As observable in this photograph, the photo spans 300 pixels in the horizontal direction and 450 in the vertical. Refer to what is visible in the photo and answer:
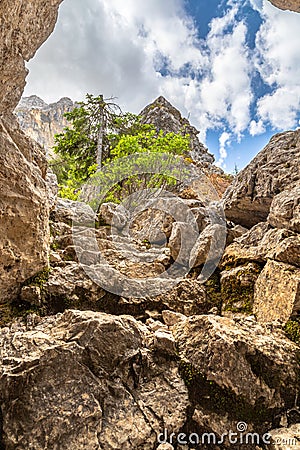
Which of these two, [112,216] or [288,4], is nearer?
[288,4]

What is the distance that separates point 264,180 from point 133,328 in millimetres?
5783

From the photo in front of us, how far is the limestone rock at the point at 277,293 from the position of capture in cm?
371

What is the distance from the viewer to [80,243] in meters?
6.00

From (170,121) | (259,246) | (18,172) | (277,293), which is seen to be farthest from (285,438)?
(170,121)

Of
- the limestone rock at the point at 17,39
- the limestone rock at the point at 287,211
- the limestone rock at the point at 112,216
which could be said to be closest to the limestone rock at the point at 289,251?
the limestone rock at the point at 287,211

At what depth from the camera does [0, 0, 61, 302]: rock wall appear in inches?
158

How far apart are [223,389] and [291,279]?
194cm

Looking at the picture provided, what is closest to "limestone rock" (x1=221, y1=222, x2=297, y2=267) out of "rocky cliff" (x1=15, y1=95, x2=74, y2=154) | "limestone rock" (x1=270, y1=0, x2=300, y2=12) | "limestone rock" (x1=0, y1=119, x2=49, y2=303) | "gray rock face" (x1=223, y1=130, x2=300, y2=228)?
"gray rock face" (x1=223, y1=130, x2=300, y2=228)

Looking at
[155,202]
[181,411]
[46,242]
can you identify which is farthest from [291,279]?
[155,202]

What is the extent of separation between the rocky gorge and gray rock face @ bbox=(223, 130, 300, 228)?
83mm

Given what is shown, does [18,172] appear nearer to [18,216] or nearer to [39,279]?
[18,216]

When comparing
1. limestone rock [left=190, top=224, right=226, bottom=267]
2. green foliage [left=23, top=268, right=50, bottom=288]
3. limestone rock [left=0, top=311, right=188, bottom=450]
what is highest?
limestone rock [left=190, top=224, right=226, bottom=267]

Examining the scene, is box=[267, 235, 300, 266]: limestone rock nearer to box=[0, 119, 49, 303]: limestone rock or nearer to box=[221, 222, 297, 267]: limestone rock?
box=[221, 222, 297, 267]: limestone rock

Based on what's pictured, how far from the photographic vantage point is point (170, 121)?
79.9 ft
